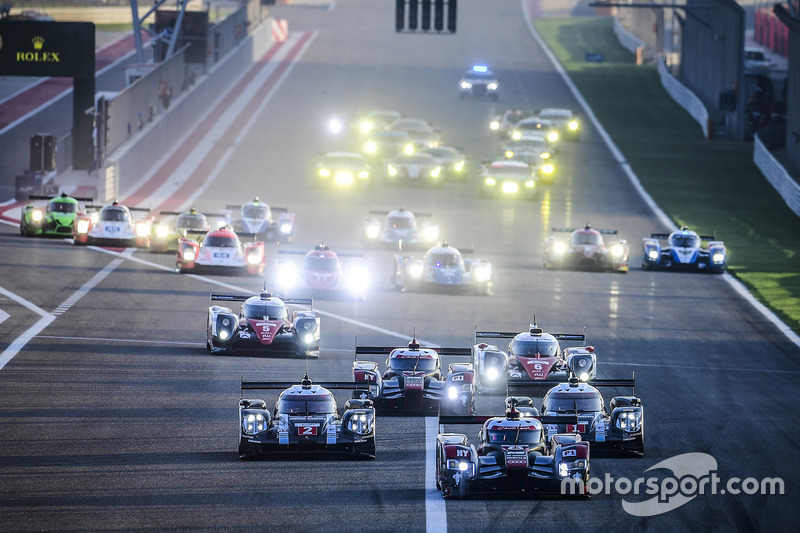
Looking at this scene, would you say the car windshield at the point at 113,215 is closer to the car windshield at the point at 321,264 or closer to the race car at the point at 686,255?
the car windshield at the point at 321,264

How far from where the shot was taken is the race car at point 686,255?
5322 centimetres

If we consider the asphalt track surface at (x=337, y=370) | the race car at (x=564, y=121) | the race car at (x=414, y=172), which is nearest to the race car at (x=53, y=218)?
the asphalt track surface at (x=337, y=370)

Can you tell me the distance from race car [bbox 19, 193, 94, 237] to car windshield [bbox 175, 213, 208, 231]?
4.41 metres

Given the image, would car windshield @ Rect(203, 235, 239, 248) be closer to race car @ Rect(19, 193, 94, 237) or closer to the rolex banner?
race car @ Rect(19, 193, 94, 237)

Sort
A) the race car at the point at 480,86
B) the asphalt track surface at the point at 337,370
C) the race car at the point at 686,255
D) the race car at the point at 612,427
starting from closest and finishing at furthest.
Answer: the asphalt track surface at the point at 337,370, the race car at the point at 612,427, the race car at the point at 686,255, the race car at the point at 480,86

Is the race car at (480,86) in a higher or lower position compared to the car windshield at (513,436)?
higher

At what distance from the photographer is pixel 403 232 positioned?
5569cm

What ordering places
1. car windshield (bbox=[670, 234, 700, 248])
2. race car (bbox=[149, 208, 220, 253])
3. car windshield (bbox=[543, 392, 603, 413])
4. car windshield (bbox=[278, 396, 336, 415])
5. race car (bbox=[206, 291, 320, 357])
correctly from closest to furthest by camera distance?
car windshield (bbox=[278, 396, 336, 415]) → car windshield (bbox=[543, 392, 603, 413]) → race car (bbox=[206, 291, 320, 357]) → race car (bbox=[149, 208, 220, 253]) → car windshield (bbox=[670, 234, 700, 248])

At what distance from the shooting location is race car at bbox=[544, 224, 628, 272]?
52750mm

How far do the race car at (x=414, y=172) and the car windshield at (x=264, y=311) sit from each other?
34.9m

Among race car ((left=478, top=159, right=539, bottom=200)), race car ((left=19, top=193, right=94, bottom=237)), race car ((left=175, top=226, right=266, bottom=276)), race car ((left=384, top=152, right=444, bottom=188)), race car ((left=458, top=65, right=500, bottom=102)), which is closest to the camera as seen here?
race car ((left=175, top=226, right=266, bottom=276))

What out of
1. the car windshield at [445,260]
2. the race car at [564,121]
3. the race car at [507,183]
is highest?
the race car at [564,121]

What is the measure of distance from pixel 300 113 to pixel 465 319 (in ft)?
166

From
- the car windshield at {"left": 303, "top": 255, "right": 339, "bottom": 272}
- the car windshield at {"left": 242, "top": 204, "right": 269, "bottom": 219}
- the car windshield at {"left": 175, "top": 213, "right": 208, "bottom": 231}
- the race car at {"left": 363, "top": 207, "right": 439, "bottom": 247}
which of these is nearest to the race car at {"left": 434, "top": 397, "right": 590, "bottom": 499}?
the car windshield at {"left": 303, "top": 255, "right": 339, "bottom": 272}
